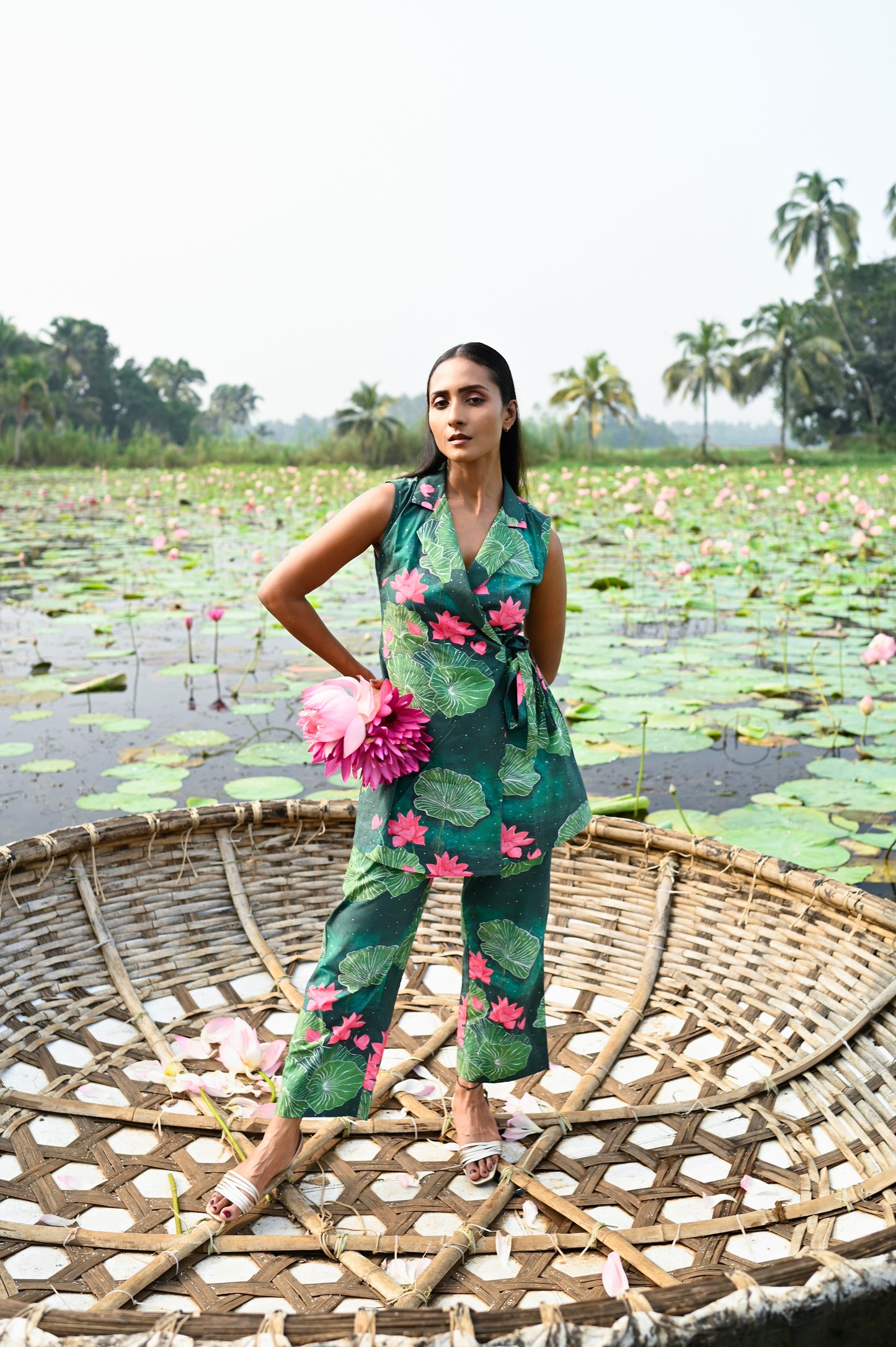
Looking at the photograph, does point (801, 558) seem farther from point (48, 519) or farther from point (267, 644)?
point (48, 519)

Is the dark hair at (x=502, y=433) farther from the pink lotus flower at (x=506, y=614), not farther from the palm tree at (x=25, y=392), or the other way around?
the palm tree at (x=25, y=392)

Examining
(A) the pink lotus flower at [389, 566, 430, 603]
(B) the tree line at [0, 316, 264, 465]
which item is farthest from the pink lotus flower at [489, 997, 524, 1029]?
(B) the tree line at [0, 316, 264, 465]

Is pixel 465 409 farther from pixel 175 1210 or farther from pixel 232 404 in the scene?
pixel 232 404

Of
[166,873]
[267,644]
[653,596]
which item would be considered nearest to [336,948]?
[166,873]

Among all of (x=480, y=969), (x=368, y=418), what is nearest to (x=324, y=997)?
(x=480, y=969)

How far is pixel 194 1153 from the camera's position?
4.81 feet

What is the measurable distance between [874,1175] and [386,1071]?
28.6 inches

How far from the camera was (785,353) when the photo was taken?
83.8 ft

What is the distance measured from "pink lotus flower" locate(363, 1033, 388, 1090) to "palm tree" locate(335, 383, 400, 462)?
73.2ft

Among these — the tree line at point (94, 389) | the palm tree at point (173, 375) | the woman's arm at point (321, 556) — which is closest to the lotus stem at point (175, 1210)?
the woman's arm at point (321, 556)

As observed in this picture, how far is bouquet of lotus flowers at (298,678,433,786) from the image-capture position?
1171mm

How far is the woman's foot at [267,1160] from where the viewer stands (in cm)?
127

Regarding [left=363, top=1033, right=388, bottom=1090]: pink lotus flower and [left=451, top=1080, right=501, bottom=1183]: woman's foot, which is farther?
[left=451, top=1080, right=501, bottom=1183]: woman's foot

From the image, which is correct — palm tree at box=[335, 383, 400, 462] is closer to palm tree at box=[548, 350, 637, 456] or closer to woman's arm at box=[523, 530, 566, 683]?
palm tree at box=[548, 350, 637, 456]
